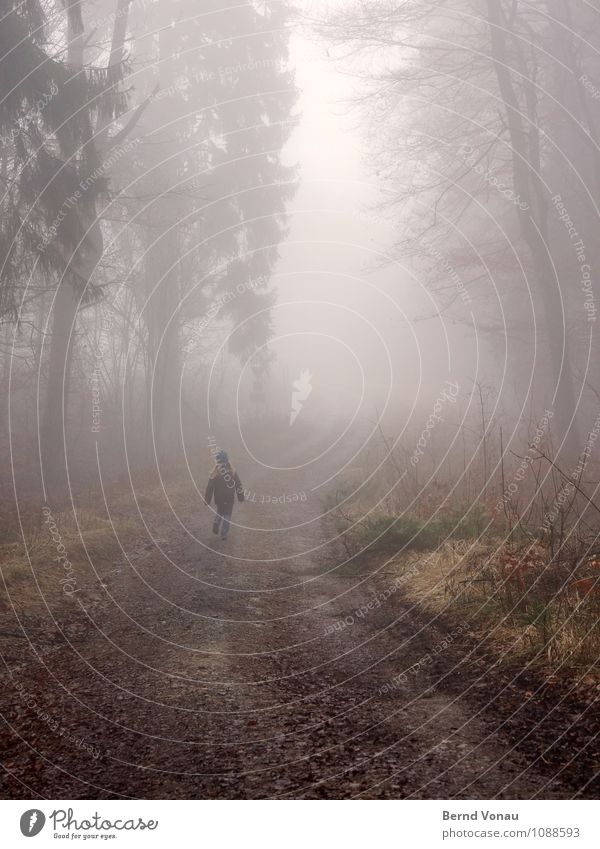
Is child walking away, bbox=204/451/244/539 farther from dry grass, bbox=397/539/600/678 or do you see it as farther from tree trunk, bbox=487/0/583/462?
tree trunk, bbox=487/0/583/462

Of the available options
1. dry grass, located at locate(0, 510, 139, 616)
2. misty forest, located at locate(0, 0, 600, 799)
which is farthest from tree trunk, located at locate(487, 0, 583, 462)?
dry grass, located at locate(0, 510, 139, 616)

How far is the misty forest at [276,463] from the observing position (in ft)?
13.9

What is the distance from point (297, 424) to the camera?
34.5m

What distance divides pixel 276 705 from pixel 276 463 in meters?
17.9

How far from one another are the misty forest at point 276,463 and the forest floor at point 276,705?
1.1 inches

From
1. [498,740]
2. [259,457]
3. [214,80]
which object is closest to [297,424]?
[259,457]

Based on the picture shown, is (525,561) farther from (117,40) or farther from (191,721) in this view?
(117,40)

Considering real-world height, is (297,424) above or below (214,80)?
below

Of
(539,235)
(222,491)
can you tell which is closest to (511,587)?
(222,491)

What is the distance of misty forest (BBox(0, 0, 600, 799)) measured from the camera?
4.25 metres

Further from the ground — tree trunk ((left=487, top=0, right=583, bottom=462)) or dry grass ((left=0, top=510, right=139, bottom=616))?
tree trunk ((left=487, top=0, right=583, bottom=462))

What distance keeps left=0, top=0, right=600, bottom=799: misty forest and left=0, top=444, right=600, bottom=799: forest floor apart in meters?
0.03

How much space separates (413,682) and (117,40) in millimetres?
15881
